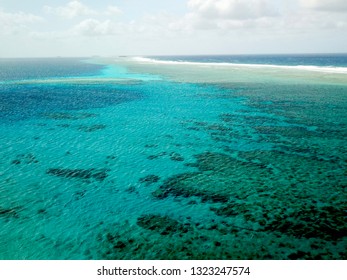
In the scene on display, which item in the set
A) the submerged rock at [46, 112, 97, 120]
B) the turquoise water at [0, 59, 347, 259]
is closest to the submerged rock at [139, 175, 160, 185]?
the turquoise water at [0, 59, 347, 259]

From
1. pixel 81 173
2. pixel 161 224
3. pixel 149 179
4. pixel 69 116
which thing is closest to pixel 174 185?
pixel 149 179

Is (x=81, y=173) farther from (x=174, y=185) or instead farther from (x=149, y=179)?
(x=174, y=185)

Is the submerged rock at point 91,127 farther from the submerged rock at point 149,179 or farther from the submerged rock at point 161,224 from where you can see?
the submerged rock at point 161,224

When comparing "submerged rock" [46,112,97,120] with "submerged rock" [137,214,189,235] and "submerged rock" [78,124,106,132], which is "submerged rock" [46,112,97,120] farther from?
"submerged rock" [137,214,189,235]

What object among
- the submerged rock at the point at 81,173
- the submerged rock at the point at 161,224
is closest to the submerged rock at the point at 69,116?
the submerged rock at the point at 81,173

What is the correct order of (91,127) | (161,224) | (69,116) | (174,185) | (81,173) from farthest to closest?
(69,116), (91,127), (81,173), (174,185), (161,224)
